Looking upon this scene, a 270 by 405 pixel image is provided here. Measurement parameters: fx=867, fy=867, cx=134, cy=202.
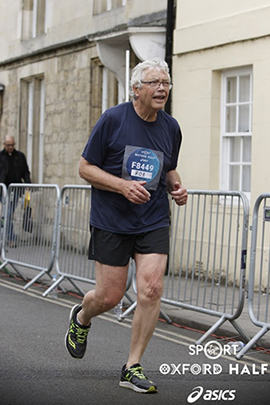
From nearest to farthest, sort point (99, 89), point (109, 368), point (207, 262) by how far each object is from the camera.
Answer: point (109, 368) < point (207, 262) < point (99, 89)

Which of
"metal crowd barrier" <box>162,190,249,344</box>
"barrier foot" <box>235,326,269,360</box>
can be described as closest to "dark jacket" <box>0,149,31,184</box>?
"metal crowd barrier" <box>162,190,249,344</box>

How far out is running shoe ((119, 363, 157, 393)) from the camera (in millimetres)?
5926

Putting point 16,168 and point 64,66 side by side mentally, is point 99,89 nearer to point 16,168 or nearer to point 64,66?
point 64,66

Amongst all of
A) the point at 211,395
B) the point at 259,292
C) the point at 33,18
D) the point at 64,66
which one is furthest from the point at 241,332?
the point at 33,18

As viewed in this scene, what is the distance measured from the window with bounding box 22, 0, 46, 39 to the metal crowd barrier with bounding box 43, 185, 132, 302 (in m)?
9.19

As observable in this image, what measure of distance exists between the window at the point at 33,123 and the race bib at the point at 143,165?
13368 mm

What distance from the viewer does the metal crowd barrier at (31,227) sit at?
11617 millimetres

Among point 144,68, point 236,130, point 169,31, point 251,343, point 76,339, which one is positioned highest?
point 169,31

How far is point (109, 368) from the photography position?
268 inches

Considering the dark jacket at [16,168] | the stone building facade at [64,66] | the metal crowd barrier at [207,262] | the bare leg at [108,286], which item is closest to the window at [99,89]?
the stone building facade at [64,66]

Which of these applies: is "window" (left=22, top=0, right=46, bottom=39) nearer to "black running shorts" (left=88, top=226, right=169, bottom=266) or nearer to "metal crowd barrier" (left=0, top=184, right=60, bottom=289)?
"metal crowd barrier" (left=0, top=184, right=60, bottom=289)

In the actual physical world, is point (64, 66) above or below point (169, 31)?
above

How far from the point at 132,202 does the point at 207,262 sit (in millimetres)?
2824

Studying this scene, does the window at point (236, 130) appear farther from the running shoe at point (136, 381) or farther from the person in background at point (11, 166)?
the running shoe at point (136, 381)
